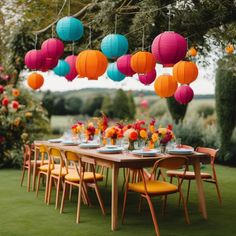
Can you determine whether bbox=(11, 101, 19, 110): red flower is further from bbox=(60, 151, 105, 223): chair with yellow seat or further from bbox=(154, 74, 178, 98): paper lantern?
bbox=(154, 74, 178, 98): paper lantern

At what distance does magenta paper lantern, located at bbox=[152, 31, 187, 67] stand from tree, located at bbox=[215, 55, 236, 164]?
20.2ft

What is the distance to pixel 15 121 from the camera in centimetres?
1045

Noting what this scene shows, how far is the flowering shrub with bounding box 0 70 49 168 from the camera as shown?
1048 cm

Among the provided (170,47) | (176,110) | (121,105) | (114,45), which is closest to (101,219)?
(114,45)

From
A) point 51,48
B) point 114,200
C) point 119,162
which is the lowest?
point 114,200

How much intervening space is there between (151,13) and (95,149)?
204 cm

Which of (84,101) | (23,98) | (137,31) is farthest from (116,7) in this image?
(84,101)

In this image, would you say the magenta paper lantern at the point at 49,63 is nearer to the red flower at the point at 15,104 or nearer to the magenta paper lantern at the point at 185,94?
the magenta paper lantern at the point at 185,94

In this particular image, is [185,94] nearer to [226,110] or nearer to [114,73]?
[114,73]

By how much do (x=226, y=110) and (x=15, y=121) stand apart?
5.07 meters

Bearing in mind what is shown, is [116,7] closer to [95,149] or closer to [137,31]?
[137,31]

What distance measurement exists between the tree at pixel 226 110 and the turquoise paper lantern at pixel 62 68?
475cm

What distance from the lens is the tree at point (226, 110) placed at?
11.0 meters

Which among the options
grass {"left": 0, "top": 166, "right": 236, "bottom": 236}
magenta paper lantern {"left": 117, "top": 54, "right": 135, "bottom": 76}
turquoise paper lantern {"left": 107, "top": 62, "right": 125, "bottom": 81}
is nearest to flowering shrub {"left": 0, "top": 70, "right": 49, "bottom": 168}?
grass {"left": 0, "top": 166, "right": 236, "bottom": 236}
